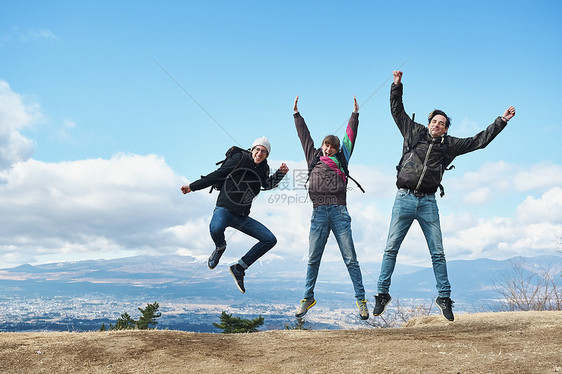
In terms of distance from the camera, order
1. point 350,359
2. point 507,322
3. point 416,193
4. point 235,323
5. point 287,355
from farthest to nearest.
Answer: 1. point 235,323
2. point 507,322
3. point 416,193
4. point 287,355
5. point 350,359

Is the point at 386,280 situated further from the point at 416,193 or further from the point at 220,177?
the point at 220,177

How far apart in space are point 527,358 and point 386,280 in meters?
2.55

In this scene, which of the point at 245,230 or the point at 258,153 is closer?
the point at 258,153

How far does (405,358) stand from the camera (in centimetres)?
683

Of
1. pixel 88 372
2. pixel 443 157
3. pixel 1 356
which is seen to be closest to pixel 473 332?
pixel 443 157

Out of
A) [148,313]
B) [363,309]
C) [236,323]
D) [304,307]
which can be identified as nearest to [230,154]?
[304,307]

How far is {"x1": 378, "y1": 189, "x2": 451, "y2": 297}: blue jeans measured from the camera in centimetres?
827

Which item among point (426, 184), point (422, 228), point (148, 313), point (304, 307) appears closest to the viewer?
point (426, 184)

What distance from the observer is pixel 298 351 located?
791cm

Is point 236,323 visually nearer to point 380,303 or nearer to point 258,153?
point 258,153

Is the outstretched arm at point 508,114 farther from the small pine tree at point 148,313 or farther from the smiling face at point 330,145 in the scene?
the small pine tree at point 148,313

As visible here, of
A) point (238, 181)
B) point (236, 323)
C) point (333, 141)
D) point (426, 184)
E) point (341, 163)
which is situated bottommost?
point (236, 323)

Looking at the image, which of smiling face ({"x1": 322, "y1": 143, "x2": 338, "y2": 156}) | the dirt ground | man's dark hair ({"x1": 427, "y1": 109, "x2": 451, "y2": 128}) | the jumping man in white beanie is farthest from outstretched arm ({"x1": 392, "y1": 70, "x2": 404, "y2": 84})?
the dirt ground

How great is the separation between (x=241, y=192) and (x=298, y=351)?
3.30m
